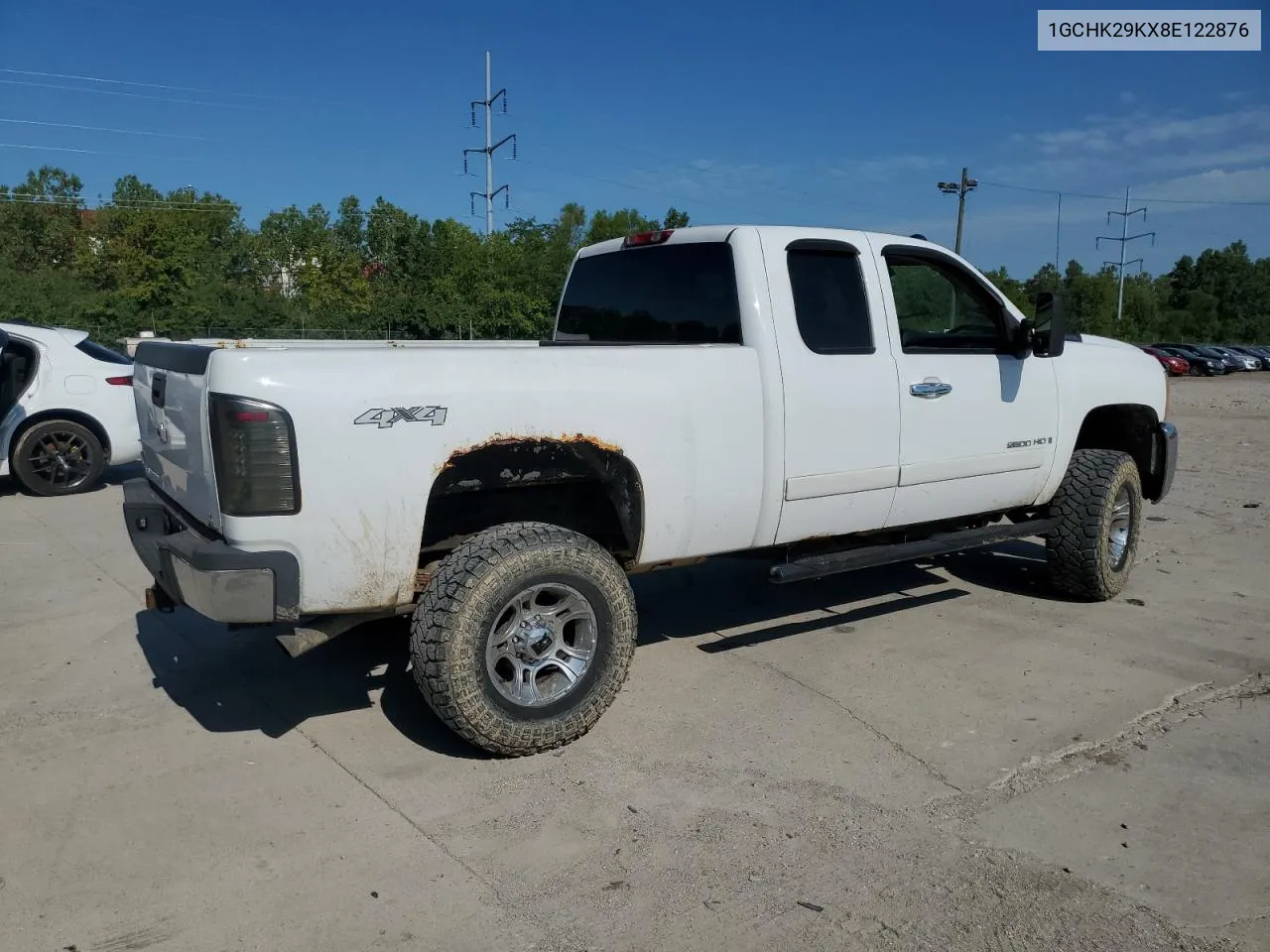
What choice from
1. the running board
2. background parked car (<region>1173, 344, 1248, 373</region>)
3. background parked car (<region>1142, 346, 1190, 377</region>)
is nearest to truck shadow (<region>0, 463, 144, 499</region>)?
the running board

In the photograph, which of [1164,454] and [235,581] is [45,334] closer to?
[235,581]

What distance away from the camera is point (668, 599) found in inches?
251

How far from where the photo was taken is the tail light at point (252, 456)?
3.40 m

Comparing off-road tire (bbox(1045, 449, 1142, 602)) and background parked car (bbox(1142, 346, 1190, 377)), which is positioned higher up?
background parked car (bbox(1142, 346, 1190, 377))

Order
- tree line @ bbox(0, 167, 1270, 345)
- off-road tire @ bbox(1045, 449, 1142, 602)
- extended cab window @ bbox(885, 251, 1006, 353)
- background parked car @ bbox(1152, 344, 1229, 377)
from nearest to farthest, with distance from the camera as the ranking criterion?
extended cab window @ bbox(885, 251, 1006, 353), off-road tire @ bbox(1045, 449, 1142, 602), tree line @ bbox(0, 167, 1270, 345), background parked car @ bbox(1152, 344, 1229, 377)

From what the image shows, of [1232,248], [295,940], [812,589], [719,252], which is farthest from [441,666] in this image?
[1232,248]

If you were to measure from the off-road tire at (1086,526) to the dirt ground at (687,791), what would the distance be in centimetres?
21

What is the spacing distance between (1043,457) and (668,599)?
2.36 m

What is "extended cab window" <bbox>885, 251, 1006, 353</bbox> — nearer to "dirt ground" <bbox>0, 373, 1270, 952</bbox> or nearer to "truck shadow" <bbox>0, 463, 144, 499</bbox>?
"dirt ground" <bbox>0, 373, 1270, 952</bbox>

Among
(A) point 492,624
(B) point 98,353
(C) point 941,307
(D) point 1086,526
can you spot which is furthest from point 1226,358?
(A) point 492,624

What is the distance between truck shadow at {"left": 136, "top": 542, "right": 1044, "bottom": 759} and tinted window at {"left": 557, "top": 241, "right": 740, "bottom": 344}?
5.51ft

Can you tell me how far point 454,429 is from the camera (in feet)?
12.3

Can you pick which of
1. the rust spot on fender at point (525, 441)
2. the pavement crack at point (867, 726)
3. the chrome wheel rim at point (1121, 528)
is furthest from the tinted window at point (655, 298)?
the chrome wheel rim at point (1121, 528)

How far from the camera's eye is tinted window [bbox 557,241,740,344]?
4.76 metres
